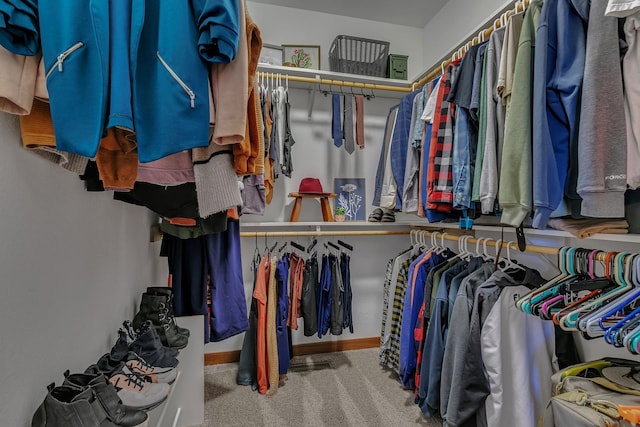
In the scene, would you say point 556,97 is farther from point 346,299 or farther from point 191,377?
point 191,377

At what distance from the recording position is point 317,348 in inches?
107

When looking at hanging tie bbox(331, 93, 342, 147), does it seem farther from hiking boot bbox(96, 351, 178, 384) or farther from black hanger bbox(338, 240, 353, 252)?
hiking boot bbox(96, 351, 178, 384)

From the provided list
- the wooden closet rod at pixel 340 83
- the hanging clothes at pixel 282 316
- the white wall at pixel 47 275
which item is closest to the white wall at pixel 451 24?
the wooden closet rod at pixel 340 83

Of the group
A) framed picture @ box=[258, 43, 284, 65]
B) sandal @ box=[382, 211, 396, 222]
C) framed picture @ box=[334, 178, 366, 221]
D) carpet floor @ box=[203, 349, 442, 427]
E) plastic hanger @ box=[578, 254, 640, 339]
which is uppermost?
framed picture @ box=[258, 43, 284, 65]

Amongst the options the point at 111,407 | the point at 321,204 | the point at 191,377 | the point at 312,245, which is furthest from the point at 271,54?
the point at 111,407

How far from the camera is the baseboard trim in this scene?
8.29ft

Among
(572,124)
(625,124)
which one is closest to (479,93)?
(572,124)

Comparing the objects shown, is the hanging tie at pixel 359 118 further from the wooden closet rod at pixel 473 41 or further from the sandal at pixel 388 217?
the sandal at pixel 388 217

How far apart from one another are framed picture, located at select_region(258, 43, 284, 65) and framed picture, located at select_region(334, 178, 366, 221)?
1046 mm

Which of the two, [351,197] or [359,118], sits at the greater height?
[359,118]

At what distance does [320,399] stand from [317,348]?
689 millimetres

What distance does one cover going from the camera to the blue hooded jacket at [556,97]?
42.8 inches

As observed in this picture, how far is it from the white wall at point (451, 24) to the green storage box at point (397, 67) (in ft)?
0.68

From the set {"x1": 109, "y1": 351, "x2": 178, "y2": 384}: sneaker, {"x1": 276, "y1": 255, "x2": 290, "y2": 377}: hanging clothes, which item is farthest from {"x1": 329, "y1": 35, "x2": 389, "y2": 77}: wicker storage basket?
{"x1": 109, "y1": 351, "x2": 178, "y2": 384}: sneaker
